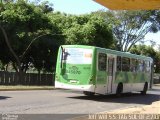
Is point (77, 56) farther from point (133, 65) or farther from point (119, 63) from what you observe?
point (133, 65)

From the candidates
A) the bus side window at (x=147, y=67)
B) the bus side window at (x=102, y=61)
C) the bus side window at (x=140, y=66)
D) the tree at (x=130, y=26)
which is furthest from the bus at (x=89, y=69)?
the tree at (x=130, y=26)

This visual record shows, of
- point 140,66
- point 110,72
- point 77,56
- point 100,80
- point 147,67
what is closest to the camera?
point 77,56

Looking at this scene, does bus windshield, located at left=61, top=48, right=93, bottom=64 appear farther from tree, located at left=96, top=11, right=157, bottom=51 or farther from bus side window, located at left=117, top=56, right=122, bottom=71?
tree, located at left=96, top=11, right=157, bottom=51

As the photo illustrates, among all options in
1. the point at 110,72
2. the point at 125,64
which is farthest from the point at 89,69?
the point at 125,64

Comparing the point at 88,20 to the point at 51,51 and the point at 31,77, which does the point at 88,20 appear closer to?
the point at 51,51

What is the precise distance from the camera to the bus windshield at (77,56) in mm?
23453

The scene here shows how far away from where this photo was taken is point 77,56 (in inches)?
935

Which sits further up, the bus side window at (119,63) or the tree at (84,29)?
the tree at (84,29)

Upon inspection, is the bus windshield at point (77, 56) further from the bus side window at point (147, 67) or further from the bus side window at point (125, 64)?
the bus side window at point (147, 67)

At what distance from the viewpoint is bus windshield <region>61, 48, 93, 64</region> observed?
2345 cm

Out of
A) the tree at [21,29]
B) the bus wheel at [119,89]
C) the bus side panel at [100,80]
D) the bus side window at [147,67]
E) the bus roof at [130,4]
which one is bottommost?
the bus wheel at [119,89]

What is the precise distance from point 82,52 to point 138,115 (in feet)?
34.1

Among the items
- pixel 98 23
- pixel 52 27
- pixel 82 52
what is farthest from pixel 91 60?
pixel 98 23

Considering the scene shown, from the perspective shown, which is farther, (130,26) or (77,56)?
(130,26)
